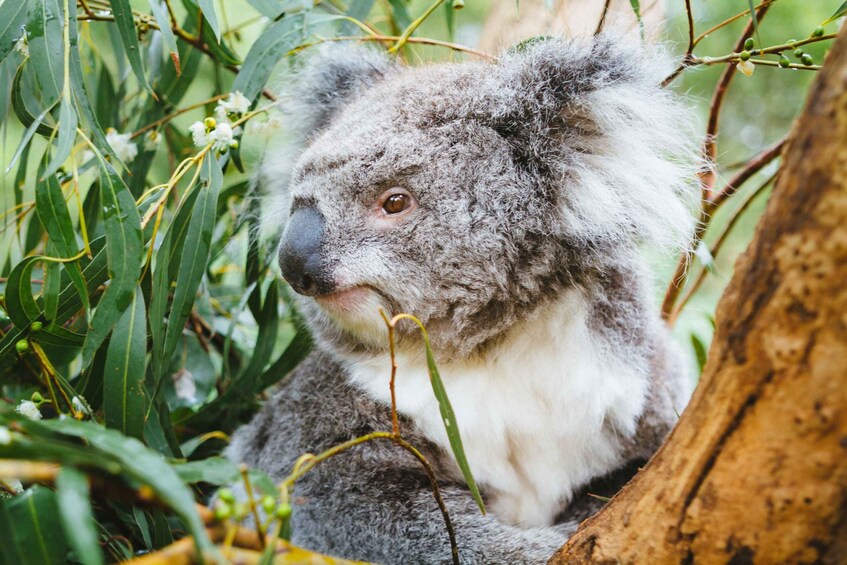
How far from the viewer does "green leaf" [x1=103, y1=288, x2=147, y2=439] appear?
59.6 inches

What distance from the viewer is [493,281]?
1.83m

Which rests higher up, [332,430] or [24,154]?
[24,154]

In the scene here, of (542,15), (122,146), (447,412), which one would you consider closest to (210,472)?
(447,412)

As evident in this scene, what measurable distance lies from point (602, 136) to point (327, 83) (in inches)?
42.1

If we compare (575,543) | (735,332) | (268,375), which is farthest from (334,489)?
(735,332)

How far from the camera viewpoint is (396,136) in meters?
1.91

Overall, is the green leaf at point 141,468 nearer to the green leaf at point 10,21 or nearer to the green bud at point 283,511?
the green bud at point 283,511

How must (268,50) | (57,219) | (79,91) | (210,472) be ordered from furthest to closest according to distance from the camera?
(268,50) → (79,91) → (57,219) → (210,472)

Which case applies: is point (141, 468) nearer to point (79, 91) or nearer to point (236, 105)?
point (79, 91)

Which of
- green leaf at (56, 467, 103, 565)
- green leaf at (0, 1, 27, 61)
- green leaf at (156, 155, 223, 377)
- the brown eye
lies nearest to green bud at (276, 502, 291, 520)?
green leaf at (56, 467, 103, 565)

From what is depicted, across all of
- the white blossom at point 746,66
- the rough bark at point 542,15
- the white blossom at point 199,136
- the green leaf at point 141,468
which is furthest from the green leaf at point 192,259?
the rough bark at point 542,15

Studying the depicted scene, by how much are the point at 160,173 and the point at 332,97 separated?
248 centimetres

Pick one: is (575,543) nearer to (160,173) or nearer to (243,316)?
(243,316)

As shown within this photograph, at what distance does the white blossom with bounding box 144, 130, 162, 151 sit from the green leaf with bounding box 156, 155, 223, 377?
0.78 m
